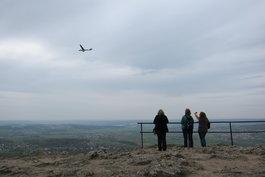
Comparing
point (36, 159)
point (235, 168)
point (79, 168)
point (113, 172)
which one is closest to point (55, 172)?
point (79, 168)

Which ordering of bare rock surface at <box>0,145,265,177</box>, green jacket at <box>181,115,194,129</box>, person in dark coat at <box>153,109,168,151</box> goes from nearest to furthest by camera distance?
bare rock surface at <box>0,145,265,177</box>, person in dark coat at <box>153,109,168,151</box>, green jacket at <box>181,115,194,129</box>

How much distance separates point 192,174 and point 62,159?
8150mm

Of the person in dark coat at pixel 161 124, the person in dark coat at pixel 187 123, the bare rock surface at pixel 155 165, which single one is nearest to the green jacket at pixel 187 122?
the person in dark coat at pixel 187 123

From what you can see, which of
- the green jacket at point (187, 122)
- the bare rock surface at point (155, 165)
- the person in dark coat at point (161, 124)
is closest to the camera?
the bare rock surface at point (155, 165)

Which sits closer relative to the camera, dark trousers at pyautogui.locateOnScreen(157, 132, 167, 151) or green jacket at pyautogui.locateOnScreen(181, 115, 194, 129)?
dark trousers at pyautogui.locateOnScreen(157, 132, 167, 151)

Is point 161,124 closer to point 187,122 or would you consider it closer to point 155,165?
point 187,122

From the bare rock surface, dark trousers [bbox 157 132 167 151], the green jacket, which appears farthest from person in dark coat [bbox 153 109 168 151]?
the green jacket

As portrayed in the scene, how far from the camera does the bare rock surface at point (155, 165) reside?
1481 cm

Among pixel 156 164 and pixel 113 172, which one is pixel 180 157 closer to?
pixel 156 164

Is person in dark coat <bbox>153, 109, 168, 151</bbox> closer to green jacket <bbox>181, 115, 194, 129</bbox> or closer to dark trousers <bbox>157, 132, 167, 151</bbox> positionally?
dark trousers <bbox>157, 132, 167, 151</bbox>

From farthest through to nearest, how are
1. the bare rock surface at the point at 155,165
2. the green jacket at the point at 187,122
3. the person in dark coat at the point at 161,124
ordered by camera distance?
the green jacket at the point at 187,122, the person in dark coat at the point at 161,124, the bare rock surface at the point at 155,165

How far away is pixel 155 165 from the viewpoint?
15461 mm

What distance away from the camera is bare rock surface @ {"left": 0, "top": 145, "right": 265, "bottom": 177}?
1481cm

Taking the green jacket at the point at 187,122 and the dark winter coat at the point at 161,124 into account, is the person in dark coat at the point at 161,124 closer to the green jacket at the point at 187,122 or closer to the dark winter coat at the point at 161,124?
the dark winter coat at the point at 161,124
